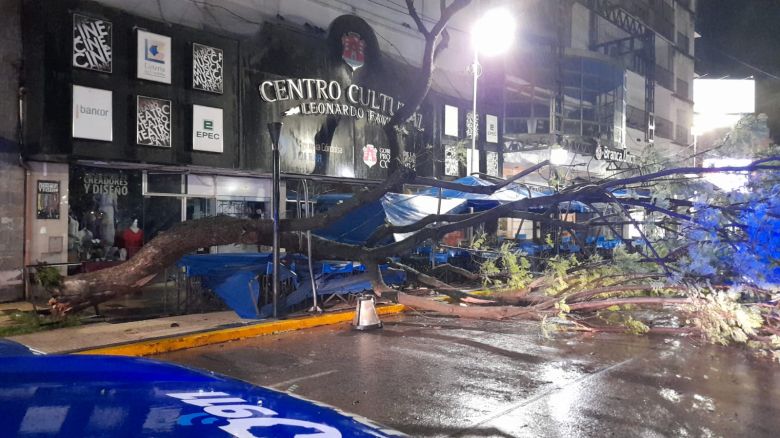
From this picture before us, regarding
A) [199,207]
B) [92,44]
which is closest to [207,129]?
[199,207]

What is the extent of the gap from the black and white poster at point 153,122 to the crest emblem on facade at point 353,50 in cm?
642

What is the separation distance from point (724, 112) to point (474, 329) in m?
50.0

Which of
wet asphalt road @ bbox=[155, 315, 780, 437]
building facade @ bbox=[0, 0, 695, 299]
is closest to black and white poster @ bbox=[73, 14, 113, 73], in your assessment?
building facade @ bbox=[0, 0, 695, 299]

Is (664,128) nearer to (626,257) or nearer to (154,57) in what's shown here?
(626,257)

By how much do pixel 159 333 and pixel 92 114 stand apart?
6.95 metres

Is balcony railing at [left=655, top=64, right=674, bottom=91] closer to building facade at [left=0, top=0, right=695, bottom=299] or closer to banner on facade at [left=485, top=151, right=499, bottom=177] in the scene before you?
building facade at [left=0, top=0, right=695, bottom=299]

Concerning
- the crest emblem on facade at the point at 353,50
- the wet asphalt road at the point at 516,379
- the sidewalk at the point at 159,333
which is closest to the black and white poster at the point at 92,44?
the sidewalk at the point at 159,333

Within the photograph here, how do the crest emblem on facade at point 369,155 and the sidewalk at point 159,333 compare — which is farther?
the crest emblem on facade at point 369,155

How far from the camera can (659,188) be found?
9859 mm

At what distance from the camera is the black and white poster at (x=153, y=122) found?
13.9 meters

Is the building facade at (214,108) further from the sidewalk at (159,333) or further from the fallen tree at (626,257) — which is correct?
the sidewalk at (159,333)

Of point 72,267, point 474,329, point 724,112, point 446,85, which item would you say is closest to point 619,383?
point 474,329

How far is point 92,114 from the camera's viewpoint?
13.0 metres

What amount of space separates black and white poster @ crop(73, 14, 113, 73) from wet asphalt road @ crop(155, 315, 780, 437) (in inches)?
327
